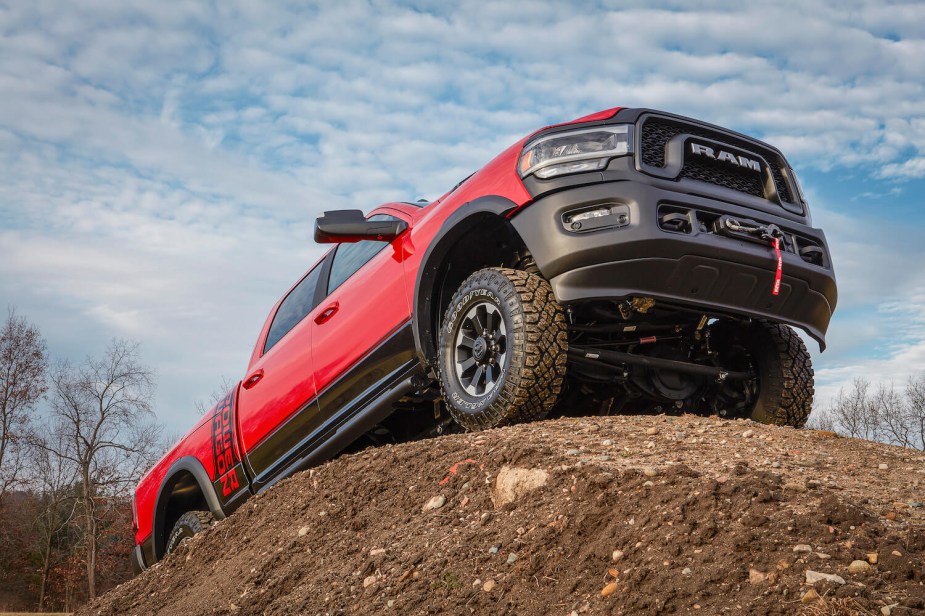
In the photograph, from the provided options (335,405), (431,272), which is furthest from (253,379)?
(431,272)

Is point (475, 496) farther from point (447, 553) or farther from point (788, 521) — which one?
point (788, 521)

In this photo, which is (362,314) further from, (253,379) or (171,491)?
(171,491)

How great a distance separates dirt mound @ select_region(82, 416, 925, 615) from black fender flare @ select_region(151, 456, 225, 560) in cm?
154

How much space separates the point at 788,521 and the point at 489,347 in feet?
6.48

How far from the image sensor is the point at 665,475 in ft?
9.64

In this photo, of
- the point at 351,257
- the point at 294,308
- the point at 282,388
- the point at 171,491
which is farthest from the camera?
the point at 171,491

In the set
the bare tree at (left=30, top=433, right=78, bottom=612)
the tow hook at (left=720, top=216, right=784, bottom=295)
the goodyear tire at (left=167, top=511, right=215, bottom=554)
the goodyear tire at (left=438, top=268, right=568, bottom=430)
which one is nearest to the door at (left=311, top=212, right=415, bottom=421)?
the goodyear tire at (left=438, top=268, right=568, bottom=430)

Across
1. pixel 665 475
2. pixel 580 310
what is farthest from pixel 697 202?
pixel 665 475

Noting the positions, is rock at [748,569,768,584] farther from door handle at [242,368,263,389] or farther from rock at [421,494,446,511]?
door handle at [242,368,263,389]

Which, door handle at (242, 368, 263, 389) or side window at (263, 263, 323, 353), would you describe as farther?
door handle at (242, 368, 263, 389)

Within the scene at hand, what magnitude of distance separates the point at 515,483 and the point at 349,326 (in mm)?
2104

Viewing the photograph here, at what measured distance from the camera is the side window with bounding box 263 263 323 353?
5972mm

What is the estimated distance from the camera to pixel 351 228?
4922 millimetres

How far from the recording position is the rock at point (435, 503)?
350 cm
